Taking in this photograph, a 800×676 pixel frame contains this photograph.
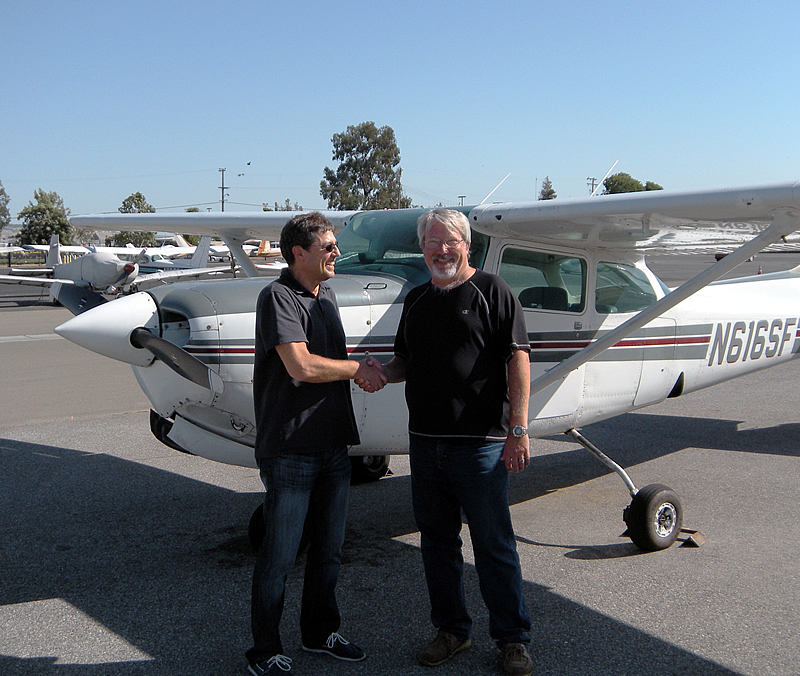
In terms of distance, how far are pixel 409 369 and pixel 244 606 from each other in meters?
1.52

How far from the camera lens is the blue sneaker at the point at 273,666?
9.30 ft

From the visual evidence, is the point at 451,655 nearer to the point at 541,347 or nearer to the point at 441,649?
the point at 441,649

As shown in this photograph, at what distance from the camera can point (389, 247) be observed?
14.6 ft

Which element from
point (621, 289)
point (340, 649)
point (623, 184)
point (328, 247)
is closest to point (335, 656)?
point (340, 649)

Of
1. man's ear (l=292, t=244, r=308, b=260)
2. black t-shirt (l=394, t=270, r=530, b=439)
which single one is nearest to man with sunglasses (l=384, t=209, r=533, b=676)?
black t-shirt (l=394, t=270, r=530, b=439)

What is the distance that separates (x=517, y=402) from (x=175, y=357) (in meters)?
1.59

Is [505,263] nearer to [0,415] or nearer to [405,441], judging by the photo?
[405,441]

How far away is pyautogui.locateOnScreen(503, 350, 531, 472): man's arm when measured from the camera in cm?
286

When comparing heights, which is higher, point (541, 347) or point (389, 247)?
point (389, 247)

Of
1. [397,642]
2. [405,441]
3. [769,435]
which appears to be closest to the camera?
[397,642]

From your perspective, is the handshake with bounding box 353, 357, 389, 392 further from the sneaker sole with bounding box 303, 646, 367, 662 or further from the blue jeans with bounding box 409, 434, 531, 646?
the sneaker sole with bounding box 303, 646, 367, 662

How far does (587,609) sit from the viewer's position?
3572mm

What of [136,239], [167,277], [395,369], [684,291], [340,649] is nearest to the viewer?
[340,649]

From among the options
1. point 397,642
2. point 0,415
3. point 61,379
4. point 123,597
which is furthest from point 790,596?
point 61,379
